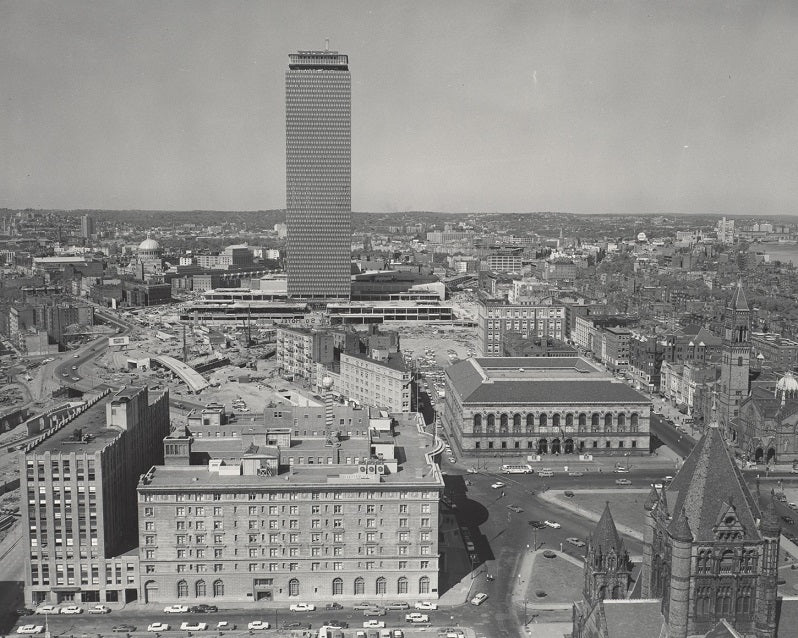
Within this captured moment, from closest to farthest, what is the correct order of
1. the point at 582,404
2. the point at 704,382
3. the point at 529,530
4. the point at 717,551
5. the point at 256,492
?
the point at 717,551, the point at 256,492, the point at 529,530, the point at 582,404, the point at 704,382

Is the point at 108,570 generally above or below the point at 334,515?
below

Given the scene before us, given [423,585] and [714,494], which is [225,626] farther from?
[714,494]

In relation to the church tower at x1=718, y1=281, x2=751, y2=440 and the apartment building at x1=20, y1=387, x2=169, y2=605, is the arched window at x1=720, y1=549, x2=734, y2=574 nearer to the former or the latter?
the apartment building at x1=20, y1=387, x2=169, y2=605

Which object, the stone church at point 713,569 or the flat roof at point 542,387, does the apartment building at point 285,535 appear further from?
the flat roof at point 542,387

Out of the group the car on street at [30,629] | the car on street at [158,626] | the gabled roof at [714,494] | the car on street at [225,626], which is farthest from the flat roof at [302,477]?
the gabled roof at [714,494]

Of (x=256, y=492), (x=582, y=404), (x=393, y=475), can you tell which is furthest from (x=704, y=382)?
(x=256, y=492)

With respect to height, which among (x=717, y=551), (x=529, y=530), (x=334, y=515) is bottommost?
(x=529, y=530)

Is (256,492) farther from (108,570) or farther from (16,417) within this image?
(16,417)

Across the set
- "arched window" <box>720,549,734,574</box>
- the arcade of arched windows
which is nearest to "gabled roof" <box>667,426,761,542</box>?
"arched window" <box>720,549,734,574</box>
